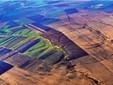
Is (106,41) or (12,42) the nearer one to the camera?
(106,41)

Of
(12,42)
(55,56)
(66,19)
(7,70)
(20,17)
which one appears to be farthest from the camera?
(20,17)

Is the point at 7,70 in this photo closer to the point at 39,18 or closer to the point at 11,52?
the point at 11,52

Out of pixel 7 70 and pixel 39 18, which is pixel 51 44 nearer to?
pixel 7 70

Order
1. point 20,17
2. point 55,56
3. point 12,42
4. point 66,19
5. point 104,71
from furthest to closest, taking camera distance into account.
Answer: point 20,17 → point 66,19 → point 12,42 → point 55,56 → point 104,71

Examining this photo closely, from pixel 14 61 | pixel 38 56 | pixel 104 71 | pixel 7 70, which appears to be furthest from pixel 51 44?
pixel 104 71

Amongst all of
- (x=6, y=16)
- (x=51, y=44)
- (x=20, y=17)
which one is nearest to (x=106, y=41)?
(x=51, y=44)

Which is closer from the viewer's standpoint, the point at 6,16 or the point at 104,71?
the point at 104,71

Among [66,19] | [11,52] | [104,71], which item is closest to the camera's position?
[104,71]

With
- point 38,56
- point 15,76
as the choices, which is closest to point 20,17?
Result: point 38,56

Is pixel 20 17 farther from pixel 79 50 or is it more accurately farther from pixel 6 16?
pixel 79 50
